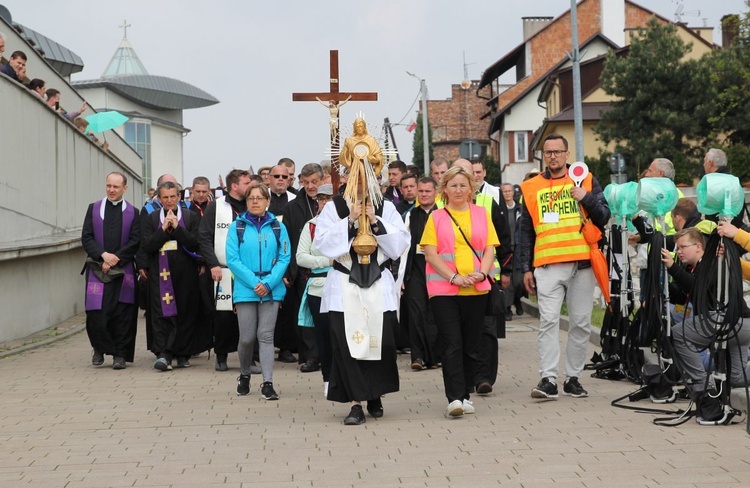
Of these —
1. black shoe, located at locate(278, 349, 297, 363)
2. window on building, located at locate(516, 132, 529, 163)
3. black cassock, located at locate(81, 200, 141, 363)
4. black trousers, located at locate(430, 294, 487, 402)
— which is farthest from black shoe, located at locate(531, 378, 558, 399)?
window on building, located at locate(516, 132, 529, 163)

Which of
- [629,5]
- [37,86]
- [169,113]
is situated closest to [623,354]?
[37,86]

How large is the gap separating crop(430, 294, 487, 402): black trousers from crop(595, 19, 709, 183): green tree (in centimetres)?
4596

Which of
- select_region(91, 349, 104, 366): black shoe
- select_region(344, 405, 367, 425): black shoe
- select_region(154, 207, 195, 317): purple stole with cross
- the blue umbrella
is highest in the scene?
the blue umbrella

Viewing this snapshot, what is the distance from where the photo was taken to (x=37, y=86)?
1884 cm

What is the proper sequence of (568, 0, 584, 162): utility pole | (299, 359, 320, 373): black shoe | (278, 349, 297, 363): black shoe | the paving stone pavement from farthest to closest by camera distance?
(568, 0, 584, 162): utility pole → (278, 349, 297, 363): black shoe → (299, 359, 320, 373): black shoe → the paving stone pavement

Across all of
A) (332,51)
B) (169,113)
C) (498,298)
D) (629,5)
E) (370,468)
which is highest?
(629,5)

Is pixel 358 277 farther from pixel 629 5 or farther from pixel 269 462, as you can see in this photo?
pixel 629 5

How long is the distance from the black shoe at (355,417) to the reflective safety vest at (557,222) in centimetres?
199

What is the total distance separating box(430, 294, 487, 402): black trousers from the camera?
917 cm

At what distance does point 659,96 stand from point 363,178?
4821 centimetres

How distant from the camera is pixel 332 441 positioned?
8266 mm

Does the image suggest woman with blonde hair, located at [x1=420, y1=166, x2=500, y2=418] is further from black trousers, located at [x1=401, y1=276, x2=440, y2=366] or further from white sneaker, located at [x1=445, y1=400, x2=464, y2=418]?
black trousers, located at [x1=401, y1=276, x2=440, y2=366]

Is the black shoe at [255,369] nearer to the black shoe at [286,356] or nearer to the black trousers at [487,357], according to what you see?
the black shoe at [286,356]

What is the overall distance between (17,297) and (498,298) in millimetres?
7502
